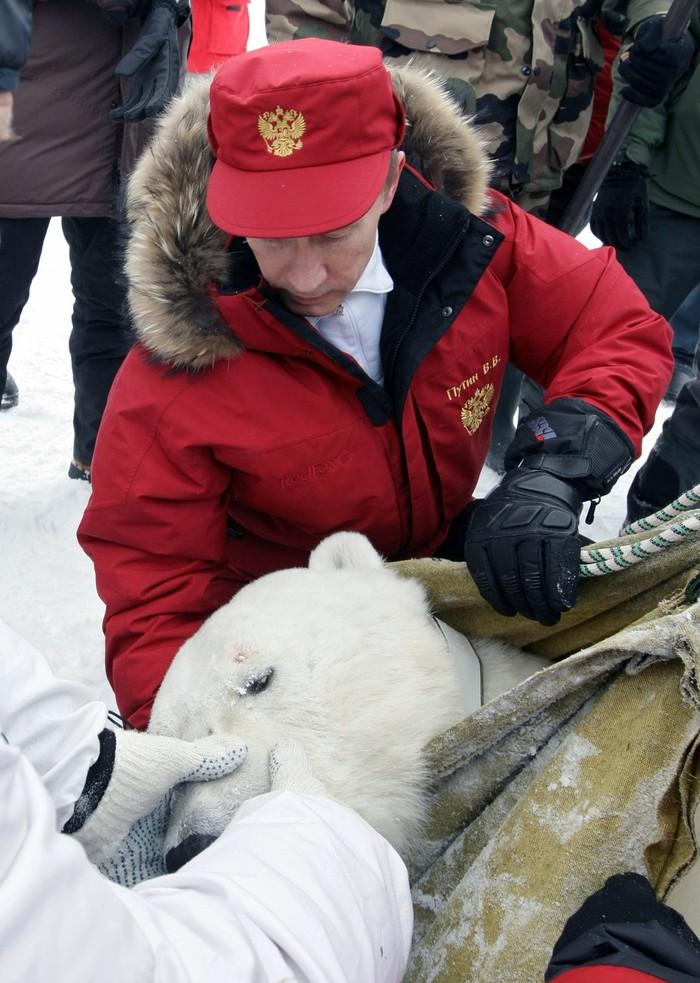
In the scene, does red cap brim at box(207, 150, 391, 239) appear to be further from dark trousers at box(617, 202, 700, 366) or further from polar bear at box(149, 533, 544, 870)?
dark trousers at box(617, 202, 700, 366)

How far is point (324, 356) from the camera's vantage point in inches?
50.5

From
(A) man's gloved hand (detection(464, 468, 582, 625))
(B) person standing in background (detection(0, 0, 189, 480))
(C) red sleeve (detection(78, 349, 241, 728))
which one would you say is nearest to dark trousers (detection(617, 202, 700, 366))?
(B) person standing in background (detection(0, 0, 189, 480))

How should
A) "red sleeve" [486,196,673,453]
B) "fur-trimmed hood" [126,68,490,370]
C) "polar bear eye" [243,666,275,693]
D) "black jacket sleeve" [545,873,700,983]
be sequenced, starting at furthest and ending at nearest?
"red sleeve" [486,196,673,453] → "fur-trimmed hood" [126,68,490,370] → "polar bear eye" [243,666,275,693] → "black jacket sleeve" [545,873,700,983]

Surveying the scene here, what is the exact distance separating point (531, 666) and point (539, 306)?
645mm

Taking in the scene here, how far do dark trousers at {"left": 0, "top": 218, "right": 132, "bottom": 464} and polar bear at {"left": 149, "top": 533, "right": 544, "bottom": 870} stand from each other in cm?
133

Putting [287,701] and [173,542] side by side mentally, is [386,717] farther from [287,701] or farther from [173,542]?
[173,542]

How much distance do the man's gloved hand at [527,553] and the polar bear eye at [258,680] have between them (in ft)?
1.06

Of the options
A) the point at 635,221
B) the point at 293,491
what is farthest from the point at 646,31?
the point at 293,491

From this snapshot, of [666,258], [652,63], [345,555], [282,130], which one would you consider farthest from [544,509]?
[666,258]

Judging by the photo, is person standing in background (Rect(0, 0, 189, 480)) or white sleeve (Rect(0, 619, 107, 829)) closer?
white sleeve (Rect(0, 619, 107, 829))

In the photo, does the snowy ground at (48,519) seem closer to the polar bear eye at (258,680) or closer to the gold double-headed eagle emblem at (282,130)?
the polar bear eye at (258,680)

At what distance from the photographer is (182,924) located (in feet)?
2.17

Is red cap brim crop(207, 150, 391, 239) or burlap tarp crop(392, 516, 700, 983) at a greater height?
red cap brim crop(207, 150, 391, 239)

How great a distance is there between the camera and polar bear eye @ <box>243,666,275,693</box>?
0.94 meters
